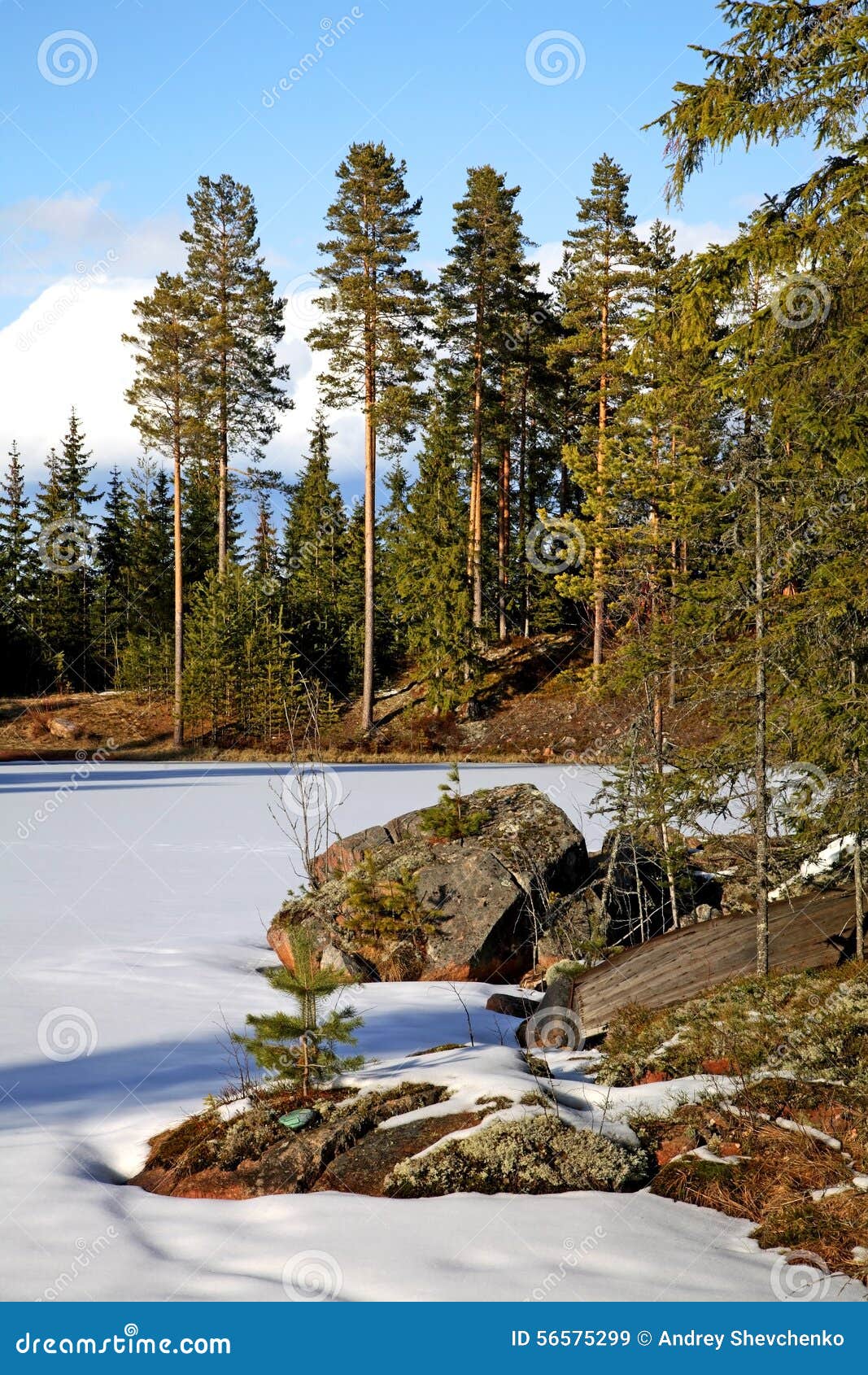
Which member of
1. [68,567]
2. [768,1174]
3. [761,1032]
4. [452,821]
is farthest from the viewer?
[68,567]

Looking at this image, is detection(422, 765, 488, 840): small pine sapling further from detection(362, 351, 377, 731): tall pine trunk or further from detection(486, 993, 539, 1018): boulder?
detection(362, 351, 377, 731): tall pine trunk

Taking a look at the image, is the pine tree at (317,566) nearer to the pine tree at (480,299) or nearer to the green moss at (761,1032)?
the pine tree at (480,299)

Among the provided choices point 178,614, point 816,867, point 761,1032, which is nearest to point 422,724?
point 178,614

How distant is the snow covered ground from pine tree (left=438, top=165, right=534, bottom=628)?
25119mm

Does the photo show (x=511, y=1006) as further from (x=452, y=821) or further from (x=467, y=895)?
(x=452, y=821)

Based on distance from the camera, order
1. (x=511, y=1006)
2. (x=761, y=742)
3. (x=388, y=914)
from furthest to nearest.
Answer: (x=388, y=914) → (x=511, y=1006) → (x=761, y=742)

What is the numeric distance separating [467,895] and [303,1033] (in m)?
5.02

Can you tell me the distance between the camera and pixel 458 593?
33000 millimetres

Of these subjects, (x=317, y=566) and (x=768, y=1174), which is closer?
(x=768, y=1174)

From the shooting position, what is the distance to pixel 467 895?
422 inches

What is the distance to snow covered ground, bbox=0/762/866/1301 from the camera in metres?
3.81
